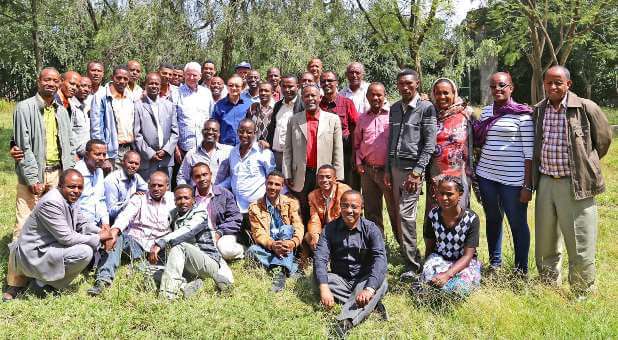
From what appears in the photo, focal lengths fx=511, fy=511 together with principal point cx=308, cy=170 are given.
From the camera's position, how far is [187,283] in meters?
4.73

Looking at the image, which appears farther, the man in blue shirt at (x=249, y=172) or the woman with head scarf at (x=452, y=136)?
the man in blue shirt at (x=249, y=172)

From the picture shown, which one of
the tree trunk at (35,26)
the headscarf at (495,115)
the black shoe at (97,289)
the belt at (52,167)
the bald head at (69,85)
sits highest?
the tree trunk at (35,26)

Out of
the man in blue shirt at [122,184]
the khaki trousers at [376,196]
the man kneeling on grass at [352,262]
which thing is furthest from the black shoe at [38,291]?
the khaki trousers at [376,196]

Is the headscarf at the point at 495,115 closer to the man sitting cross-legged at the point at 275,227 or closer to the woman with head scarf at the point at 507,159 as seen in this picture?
the woman with head scarf at the point at 507,159

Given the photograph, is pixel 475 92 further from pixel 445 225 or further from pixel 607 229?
pixel 445 225

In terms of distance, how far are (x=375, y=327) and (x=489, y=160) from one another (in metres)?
1.92

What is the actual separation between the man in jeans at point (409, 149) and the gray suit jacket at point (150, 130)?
8.71 feet

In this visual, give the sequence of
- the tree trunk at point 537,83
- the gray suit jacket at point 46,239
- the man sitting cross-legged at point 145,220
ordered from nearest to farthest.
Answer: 1. the gray suit jacket at point 46,239
2. the man sitting cross-legged at point 145,220
3. the tree trunk at point 537,83

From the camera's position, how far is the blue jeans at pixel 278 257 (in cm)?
513

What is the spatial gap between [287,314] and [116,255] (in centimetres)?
183

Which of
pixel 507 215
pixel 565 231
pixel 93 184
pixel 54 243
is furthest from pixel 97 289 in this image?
pixel 565 231

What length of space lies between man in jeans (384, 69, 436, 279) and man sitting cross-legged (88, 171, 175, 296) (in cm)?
227

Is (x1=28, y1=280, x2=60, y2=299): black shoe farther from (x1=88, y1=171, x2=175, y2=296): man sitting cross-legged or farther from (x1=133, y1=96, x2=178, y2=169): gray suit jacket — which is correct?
(x1=133, y1=96, x2=178, y2=169): gray suit jacket

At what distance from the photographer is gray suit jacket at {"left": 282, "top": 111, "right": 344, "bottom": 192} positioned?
17.4 feet
